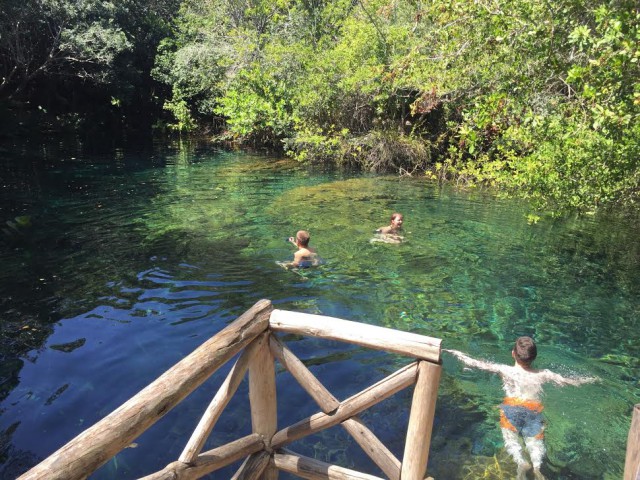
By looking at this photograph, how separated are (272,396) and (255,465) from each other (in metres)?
0.52

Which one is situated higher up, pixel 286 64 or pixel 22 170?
pixel 286 64

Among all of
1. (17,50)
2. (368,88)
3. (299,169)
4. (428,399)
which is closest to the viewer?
(428,399)

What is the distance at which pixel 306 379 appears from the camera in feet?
11.8

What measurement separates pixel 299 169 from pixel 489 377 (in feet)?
54.6

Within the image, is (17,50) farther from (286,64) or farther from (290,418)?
(290,418)

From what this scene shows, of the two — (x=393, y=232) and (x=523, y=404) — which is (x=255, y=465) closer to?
(x=523, y=404)

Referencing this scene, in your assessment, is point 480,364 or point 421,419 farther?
point 480,364

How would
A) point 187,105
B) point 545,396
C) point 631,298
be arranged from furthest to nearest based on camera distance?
point 187,105
point 631,298
point 545,396

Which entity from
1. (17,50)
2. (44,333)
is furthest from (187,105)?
(44,333)

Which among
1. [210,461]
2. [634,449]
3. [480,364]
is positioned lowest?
[480,364]

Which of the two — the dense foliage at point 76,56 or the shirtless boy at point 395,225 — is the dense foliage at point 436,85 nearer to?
the shirtless boy at point 395,225

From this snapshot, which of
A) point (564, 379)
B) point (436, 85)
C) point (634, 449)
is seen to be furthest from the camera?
point (436, 85)

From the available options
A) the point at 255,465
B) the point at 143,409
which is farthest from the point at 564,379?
the point at 143,409

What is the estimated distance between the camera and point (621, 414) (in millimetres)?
5570
